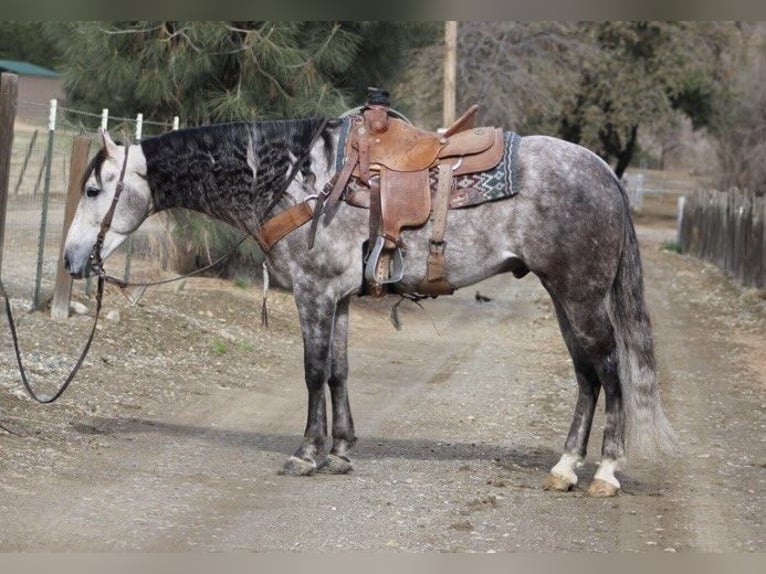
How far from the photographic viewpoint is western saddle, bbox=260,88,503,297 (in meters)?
7.79

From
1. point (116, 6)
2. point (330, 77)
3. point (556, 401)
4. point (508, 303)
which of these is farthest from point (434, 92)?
point (116, 6)

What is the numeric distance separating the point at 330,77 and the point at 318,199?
9.95 metres

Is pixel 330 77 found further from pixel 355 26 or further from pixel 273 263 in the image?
pixel 273 263

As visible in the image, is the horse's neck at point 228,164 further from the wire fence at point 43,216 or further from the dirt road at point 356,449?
the wire fence at point 43,216

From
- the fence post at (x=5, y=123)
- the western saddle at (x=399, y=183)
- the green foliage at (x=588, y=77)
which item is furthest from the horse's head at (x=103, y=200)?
the green foliage at (x=588, y=77)

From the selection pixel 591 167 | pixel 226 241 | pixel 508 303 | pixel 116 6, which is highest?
pixel 116 6

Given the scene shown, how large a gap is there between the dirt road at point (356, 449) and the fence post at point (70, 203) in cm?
30

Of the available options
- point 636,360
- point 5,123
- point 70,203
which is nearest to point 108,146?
point 5,123

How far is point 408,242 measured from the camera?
785cm

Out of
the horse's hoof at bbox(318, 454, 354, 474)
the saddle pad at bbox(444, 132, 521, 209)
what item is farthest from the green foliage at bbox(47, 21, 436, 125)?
the horse's hoof at bbox(318, 454, 354, 474)

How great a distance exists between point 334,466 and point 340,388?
546 mm

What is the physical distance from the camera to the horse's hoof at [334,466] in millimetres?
8008

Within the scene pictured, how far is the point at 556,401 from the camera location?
37.2 ft

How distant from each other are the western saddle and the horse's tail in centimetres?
104
